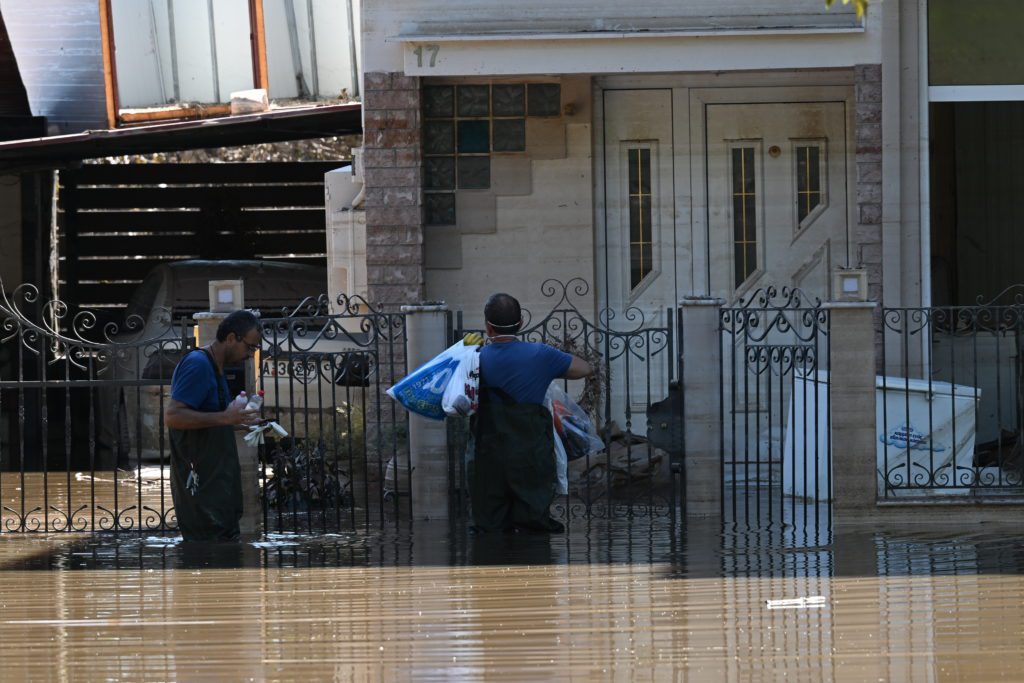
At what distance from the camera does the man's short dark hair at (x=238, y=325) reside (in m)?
9.70

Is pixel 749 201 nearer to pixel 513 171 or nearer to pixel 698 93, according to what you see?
pixel 698 93

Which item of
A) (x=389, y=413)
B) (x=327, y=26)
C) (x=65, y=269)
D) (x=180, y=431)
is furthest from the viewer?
(x=65, y=269)

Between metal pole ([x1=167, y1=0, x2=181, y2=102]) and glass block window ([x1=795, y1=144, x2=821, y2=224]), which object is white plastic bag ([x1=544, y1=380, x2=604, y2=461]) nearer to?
glass block window ([x1=795, y1=144, x2=821, y2=224])

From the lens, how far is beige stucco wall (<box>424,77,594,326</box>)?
14422mm

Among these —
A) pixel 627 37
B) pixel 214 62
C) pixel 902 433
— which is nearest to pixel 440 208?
pixel 627 37

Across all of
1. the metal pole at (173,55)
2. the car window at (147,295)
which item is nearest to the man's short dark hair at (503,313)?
the metal pole at (173,55)

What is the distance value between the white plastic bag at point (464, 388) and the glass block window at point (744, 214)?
4771 mm

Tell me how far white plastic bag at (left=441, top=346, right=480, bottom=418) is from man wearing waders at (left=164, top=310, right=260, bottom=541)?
1.09m

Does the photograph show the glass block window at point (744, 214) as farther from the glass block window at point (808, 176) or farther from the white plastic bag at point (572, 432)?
the white plastic bag at point (572, 432)

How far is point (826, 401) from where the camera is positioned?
1216 centimetres

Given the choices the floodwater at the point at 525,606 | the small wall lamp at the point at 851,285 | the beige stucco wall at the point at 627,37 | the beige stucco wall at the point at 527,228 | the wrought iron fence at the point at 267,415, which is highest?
the beige stucco wall at the point at 627,37

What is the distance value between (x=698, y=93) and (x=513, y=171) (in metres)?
1.60

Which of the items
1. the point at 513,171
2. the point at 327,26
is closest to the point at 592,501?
the point at 513,171

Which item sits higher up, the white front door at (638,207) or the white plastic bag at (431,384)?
the white front door at (638,207)
